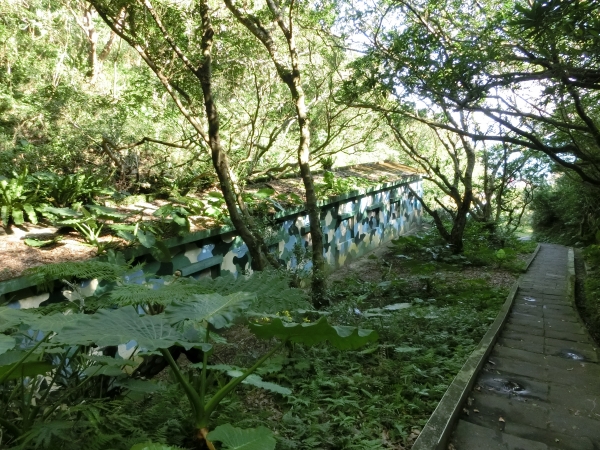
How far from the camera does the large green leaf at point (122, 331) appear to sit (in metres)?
1.44

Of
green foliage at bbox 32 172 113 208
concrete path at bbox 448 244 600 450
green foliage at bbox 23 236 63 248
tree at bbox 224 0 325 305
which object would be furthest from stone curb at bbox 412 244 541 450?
green foliage at bbox 32 172 113 208

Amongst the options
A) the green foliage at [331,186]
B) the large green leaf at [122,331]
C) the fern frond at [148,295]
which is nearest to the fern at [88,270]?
the fern frond at [148,295]

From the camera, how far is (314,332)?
183 cm

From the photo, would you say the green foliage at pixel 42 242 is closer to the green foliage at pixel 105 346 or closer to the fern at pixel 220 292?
the fern at pixel 220 292

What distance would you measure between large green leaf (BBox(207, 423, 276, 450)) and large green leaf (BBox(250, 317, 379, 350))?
0.40 m

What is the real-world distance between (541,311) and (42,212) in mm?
7118

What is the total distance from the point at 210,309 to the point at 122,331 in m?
0.37

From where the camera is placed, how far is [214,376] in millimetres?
2666

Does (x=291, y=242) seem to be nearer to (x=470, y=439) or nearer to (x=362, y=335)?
(x=470, y=439)

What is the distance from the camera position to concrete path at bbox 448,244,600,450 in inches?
112

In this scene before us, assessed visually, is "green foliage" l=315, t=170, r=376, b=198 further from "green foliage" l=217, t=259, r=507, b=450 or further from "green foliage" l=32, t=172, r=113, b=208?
"green foliage" l=32, t=172, r=113, b=208

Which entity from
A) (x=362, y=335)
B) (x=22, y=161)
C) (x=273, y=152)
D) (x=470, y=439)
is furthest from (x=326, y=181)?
(x=362, y=335)

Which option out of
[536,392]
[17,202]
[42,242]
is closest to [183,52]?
[17,202]

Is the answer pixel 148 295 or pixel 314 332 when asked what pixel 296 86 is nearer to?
pixel 148 295
